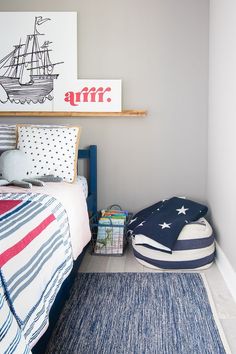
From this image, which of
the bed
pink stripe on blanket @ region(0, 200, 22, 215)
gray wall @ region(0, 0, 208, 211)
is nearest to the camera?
the bed

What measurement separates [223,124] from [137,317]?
4.22 ft

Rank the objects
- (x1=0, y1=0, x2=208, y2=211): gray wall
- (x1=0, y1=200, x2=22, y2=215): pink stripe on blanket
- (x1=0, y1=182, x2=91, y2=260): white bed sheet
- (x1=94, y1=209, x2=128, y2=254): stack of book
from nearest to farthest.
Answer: (x1=0, y1=200, x2=22, y2=215): pink stripe on blanket → (x1=0, y1=182, x2=91, y2=260): white bed sheet → (x1=94, y1=209, x2=128, y2=254): stack of book → (x1=0, y1=0, x2=208, y2=211): gray wall

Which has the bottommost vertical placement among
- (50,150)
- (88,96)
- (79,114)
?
(50,150)

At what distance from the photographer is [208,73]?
269 centimetres

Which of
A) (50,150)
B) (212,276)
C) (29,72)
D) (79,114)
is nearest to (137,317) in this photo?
(212,276)

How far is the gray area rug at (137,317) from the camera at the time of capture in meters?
1.50

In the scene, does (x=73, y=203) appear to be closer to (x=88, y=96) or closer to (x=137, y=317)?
(x=137, y=317)

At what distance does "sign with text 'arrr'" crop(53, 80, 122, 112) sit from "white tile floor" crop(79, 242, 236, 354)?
1143 mm

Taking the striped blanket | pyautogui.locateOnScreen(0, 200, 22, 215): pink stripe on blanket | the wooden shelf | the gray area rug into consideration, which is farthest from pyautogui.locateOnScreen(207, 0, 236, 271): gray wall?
pyautogui.locateOnScreen(0, 200, 22, 215): pink stripe on blanket

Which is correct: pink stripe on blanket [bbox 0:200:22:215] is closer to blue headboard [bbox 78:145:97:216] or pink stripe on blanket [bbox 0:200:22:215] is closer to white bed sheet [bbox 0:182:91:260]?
white bed sheet [bbox 0:182:91:260]

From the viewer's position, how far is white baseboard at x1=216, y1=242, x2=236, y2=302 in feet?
6.40

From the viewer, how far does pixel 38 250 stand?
127cm

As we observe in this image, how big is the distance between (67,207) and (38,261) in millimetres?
672

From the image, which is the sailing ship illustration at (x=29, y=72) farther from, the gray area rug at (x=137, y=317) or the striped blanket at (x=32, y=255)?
the gray area rug at (x=137, y=317)
